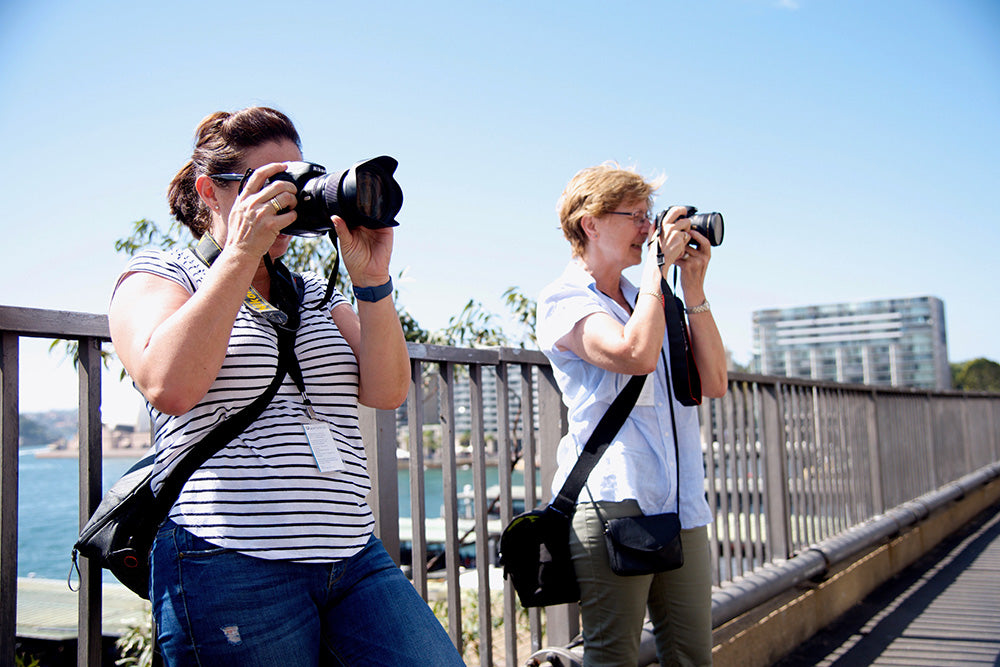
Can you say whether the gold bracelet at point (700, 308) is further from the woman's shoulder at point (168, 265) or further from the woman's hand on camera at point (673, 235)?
the woman's shoulder at point (168, 265)

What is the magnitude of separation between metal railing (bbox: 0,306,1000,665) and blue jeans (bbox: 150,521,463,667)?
1.14ft

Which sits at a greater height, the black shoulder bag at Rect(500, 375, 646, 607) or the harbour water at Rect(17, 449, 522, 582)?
the black shoulder bag at Rect(500, 375, 646, 607)

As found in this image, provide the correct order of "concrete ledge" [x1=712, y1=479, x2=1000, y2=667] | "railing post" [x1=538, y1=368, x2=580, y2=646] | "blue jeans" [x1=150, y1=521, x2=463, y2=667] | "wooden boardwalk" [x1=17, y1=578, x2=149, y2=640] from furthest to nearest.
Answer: "wooden boardwalk" [x1=17, y1=578, x2=149, y2=640], "concrete ledge" [x1=712, y1=479, x2=1000, y2=667], "railing post" [x1=538, y1=368, x2=580, y2=646], "blue jeans" [x1=150, y1=521, x2=463, y2=667]

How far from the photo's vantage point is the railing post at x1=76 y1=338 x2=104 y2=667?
149 cm

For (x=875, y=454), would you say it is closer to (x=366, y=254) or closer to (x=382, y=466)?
(x=382, y=466)

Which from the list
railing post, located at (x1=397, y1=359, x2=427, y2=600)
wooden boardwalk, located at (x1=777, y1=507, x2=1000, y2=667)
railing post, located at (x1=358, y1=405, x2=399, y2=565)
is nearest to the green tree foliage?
wooden boardwalk, located at (x1=777, y1=507, x2=1000, y2=667)

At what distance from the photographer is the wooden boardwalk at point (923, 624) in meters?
3.74

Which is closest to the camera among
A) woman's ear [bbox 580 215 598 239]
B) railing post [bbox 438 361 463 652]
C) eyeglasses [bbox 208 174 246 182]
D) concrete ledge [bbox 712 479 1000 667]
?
eyeglasses [bbox 208 174 246 182]

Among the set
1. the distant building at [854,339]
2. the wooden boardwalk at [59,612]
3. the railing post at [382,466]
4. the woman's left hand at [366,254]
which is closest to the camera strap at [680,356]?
the railing post at [382,466]

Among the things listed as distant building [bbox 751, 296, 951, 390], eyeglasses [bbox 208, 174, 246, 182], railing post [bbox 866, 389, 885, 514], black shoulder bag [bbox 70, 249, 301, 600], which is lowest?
railing post [bbox 866, 389, 885, 514]

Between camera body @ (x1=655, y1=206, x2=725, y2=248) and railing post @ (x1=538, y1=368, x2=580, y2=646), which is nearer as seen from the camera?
camera body @ (x1=655, y1=206, x2=725, y2=248)

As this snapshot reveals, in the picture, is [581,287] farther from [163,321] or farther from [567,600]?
[163,321]

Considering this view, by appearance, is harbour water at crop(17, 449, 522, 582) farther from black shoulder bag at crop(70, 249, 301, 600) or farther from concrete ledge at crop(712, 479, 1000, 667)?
concrete ledge at crop(712, 479, 1000, 667)

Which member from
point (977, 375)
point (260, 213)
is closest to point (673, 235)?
point (260, 213)
